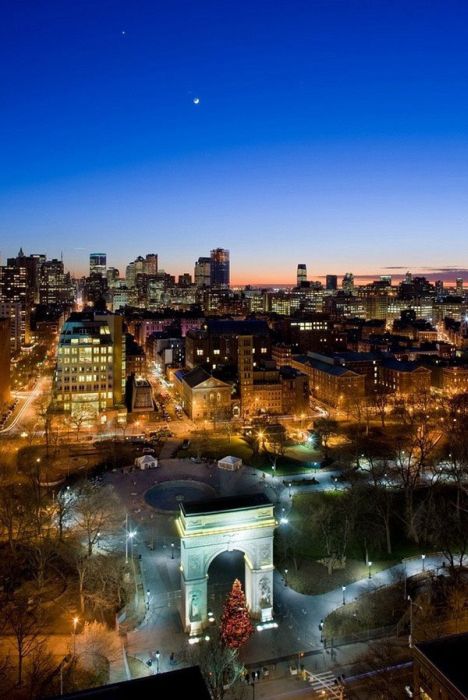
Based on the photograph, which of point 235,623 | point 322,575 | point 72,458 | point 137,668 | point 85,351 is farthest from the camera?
point 85,351

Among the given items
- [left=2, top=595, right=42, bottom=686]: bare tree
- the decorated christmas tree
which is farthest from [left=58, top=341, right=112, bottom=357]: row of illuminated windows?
the decorated christmas tree

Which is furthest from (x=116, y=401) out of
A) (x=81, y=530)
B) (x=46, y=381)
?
(x=81, y=530)

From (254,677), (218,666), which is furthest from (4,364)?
(218,666)

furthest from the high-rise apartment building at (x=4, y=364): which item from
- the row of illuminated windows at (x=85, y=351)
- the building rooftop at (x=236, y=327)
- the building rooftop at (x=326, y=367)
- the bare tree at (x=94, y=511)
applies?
the building rooftop at (x=326, y=367)

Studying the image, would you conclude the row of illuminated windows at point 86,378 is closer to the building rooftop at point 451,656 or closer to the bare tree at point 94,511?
the bare tree at point 94,511

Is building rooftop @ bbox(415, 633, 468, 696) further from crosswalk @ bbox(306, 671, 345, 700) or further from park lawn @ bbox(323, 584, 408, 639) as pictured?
park lawn @ bbox(323, 584, 408, 639)

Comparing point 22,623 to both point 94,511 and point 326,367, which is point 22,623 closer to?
point 94,511
